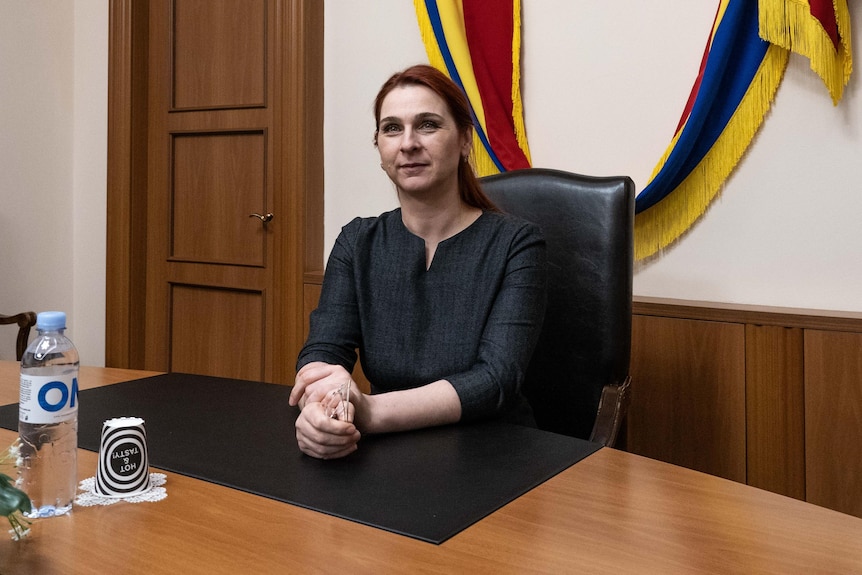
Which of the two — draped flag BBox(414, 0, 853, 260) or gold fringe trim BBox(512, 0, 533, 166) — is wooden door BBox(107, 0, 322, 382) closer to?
draped flag BBox(414, 0, 853, 260)

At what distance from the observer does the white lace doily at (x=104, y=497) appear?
0.92 meters

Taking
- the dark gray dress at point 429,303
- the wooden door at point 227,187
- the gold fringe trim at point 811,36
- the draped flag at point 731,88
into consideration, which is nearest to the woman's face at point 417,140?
the dark gray dress at point 429,303

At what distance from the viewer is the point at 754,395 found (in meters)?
1.99

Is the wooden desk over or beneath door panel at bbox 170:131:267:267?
beneath

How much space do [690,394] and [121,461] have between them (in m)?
1.56

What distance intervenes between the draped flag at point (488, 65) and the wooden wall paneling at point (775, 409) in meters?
0.95

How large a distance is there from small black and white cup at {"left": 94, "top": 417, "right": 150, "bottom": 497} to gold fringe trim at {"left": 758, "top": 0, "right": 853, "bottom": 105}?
184 centimetres

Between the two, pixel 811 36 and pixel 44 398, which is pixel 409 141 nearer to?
pixel 44 398

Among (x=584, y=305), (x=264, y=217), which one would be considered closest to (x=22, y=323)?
(x=264, y=217)

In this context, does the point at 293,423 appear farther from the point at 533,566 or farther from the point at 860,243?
the point at 860,243

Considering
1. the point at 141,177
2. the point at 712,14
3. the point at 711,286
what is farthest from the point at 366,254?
the point at 141,177

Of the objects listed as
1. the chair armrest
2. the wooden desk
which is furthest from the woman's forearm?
the chair armrest

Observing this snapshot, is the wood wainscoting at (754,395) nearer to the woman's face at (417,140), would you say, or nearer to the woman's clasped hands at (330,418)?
the woman's face at (417,140)

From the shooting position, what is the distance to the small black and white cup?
0.93m
